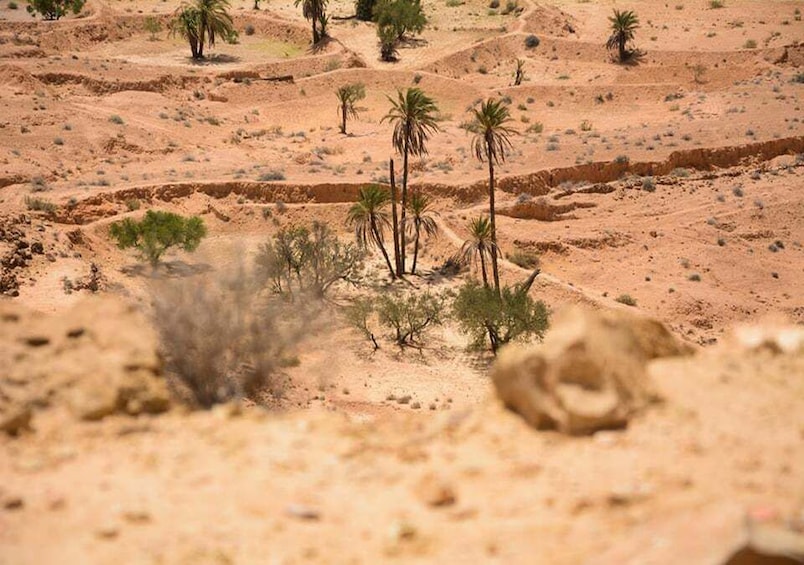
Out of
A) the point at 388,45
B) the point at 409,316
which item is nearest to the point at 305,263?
the point at 409,316

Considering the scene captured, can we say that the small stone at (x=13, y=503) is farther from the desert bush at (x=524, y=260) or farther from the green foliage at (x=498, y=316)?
the desert bush at (x=524, y=260)

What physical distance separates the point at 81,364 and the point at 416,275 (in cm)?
2338

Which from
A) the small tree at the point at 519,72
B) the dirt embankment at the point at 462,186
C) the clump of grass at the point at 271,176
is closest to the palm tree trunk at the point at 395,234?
the dirt embankment at the point at 462,186

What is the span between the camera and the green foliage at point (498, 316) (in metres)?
25.8

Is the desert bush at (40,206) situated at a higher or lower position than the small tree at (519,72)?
lower

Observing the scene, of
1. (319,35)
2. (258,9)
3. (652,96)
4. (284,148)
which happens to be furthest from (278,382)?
(258,9)

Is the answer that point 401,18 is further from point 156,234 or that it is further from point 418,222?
point 156,234

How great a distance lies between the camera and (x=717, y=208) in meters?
35.7

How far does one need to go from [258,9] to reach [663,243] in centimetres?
4101

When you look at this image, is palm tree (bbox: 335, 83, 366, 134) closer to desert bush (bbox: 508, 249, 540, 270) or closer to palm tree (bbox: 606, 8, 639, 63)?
palm tree (bbox: 606, 8, 639, 63)

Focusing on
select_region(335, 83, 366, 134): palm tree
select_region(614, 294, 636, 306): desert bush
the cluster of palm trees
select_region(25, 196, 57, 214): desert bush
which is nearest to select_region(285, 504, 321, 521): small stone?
the cluster of palm trees

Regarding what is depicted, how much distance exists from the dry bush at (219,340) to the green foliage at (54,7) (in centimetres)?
4689

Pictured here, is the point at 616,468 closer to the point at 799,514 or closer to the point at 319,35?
the point at 799,514

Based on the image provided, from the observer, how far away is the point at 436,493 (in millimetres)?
7254
